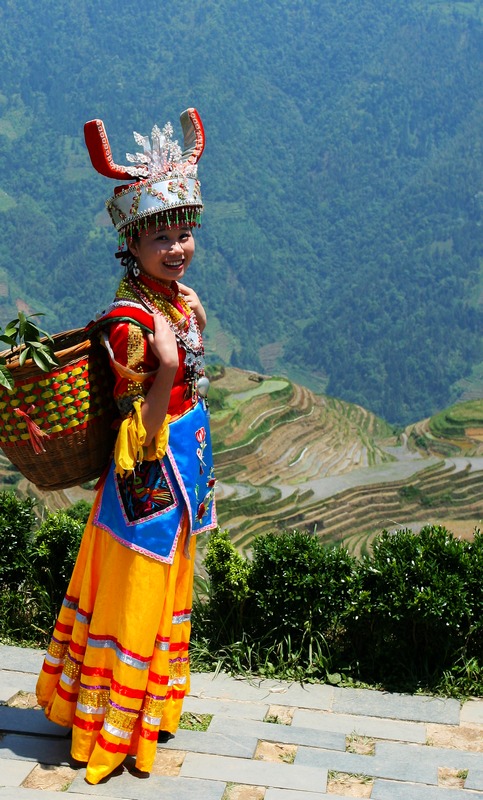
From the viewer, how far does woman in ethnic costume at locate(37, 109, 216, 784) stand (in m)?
3.25

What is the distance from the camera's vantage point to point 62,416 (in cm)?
326

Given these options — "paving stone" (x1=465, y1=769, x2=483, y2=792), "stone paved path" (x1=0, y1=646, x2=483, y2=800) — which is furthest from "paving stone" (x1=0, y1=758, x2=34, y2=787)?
"paving stone" (x1=465, y1=769, x2=483, y2=792)

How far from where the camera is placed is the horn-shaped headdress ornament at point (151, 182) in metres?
3.26

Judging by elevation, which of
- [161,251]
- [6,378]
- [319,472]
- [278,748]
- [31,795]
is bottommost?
[31,795]

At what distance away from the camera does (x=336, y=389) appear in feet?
191

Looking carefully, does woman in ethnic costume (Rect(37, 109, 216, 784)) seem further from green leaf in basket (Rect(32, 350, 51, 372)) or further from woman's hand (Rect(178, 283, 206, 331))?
green leaf in basket (Rect(32, 350, 51, 372))

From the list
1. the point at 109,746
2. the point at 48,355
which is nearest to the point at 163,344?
the point at 48,355

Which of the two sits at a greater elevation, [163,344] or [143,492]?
[163,344]

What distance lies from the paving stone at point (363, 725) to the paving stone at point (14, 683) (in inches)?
39.3

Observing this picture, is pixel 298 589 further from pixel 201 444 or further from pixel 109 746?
pixel 109 746

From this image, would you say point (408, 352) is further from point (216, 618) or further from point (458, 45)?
point (216, 618)

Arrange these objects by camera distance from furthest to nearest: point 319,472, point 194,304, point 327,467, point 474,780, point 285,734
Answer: point 327,467, point 319,472, point 285,734, point 194,304, point 474,780

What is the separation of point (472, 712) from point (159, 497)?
4.91 ft

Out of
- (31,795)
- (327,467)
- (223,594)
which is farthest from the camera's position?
(327,467)
